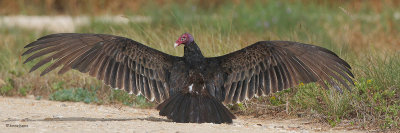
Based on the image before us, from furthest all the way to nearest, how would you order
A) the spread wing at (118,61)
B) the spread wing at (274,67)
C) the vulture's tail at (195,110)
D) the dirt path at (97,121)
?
1. the spread wing at (118,61)
2. the spread wing at (274,67)
3. the vulture's tail at (195,110)
4. the dirt path at (97,121)

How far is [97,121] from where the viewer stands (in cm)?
550

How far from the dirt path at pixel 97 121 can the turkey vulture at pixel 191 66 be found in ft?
1.09

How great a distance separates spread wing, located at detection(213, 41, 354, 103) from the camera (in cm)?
550

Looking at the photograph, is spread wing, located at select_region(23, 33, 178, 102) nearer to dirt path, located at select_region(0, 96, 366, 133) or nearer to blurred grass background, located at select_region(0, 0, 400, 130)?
dirt path, located at select_region(0, 96, 366, 133)

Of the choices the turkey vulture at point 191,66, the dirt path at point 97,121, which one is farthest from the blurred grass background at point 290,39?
the turkey vulture at point 191,66

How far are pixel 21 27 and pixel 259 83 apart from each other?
7630 millimetres

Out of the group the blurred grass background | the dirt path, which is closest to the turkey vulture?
the dirt path

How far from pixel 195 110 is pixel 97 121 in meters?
0.91

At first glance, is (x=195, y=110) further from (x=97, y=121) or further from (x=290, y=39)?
(x=290, y=39)

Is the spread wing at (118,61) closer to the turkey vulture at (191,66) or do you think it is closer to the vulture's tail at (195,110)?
the turkey vulture at (191,66)

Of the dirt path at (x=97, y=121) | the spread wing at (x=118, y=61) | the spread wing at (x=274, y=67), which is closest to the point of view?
the dirt path at (x=97, y=121)

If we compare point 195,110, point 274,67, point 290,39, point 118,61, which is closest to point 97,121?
point 118,61

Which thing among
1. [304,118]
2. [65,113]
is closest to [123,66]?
[65,113]

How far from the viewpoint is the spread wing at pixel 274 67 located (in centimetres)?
550
